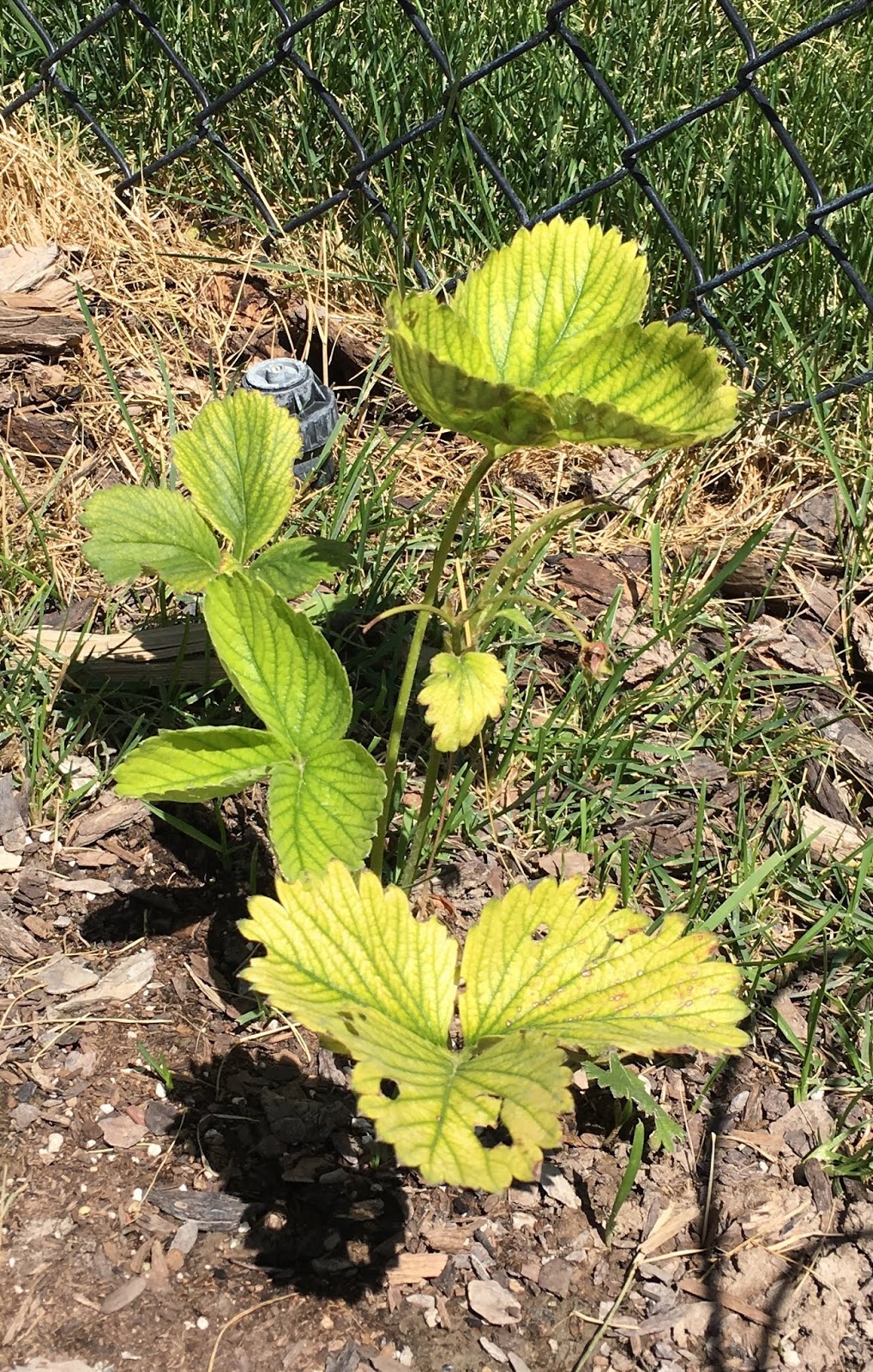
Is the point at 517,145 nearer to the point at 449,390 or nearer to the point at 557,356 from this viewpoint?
the point at 557,356

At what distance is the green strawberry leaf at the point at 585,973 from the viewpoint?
4.54 feet

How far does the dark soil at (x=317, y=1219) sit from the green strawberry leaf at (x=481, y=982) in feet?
0.98

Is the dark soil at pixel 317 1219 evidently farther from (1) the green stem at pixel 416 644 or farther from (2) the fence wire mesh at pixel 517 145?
(2) the fence wire mesh at pixel 517 145

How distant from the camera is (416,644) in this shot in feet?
5.21

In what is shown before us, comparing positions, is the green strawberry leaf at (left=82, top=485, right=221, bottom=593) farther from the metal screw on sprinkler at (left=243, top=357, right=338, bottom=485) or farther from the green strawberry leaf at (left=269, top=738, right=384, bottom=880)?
the metal screw on sprinkler at (left=243, top=357, right=338, bottom=485)

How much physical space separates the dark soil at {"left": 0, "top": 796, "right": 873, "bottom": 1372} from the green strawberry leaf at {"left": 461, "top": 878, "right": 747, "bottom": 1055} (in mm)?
317

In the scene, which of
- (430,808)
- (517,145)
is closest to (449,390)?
(430,808)

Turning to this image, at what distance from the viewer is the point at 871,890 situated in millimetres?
1940

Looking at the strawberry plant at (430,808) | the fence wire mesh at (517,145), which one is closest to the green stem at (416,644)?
the strawberry plant at (430,808)

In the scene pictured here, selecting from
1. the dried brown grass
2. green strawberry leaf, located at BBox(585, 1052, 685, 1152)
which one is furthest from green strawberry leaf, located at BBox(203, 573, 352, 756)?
the dried brown grass

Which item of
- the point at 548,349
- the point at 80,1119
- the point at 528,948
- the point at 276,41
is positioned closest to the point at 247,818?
the point at 80,1119

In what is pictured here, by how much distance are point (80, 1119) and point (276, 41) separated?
1.96 m

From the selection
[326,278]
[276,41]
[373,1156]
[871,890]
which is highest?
[276,41]

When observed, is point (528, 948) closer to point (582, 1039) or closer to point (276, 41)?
point (582, 1039)
